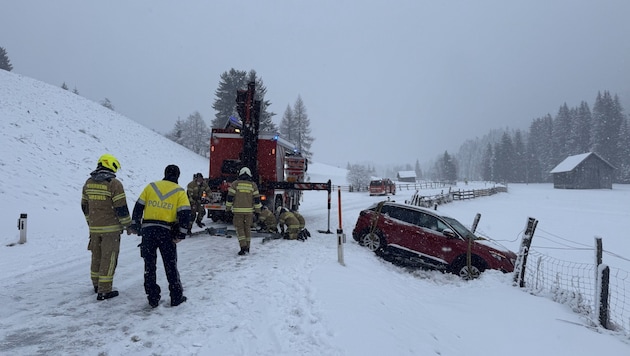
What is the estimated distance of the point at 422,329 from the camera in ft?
16.4

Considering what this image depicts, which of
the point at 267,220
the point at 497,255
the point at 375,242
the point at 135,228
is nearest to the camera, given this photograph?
the point at 135,228

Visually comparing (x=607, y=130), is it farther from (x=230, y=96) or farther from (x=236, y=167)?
(x=236, y=167)

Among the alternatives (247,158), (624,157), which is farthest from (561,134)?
(247,158)

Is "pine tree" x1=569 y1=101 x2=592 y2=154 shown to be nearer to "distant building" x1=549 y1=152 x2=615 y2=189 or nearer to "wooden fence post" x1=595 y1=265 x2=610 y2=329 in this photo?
"distant building" x1=549 y1=152 x2=615 y2=189

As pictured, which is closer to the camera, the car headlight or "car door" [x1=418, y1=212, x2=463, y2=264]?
the car headlight

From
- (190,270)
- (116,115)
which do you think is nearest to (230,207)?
(190,270)

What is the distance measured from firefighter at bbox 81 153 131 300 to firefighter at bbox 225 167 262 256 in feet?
10.4

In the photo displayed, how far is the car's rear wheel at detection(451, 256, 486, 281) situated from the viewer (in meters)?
8.55

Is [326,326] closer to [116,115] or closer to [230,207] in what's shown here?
[230,207]

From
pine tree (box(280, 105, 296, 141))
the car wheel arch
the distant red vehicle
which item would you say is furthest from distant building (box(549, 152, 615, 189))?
the car wheel arch

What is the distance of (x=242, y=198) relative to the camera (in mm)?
8031

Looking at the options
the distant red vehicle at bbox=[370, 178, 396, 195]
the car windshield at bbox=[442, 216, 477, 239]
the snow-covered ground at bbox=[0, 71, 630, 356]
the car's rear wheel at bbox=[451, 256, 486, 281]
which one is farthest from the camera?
the distant red vehicle at bbox=[370, 178, 396, 195]

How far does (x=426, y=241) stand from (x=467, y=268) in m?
1.20

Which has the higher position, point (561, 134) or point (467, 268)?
point (561, 134)
